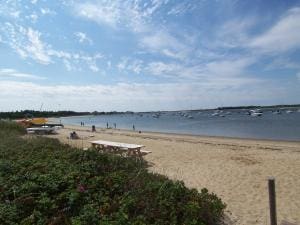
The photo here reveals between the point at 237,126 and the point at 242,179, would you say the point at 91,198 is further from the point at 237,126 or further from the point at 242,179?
the point at 237,126

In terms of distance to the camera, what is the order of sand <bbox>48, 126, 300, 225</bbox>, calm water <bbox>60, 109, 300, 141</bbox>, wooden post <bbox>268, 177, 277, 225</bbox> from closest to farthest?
1. wooden post <bbox>268, 177, 277, 225</bbox>
2. sand <bbox>48, 126, 300, 225</bbox>
3. calm water <bbox>60, 109, 300, 141</bbox>

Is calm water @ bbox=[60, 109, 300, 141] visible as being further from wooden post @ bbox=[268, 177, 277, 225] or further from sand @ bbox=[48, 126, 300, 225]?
wooden post @ bbox=[268, 177, 277, 225]

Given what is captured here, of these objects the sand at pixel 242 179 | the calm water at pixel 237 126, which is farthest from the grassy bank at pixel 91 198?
the calm water at pixel 237 126

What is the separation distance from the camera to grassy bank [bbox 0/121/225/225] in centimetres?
517

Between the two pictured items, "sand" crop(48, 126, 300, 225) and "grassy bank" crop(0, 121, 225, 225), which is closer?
"grassy bank" crop(0, 121, 225, 225)

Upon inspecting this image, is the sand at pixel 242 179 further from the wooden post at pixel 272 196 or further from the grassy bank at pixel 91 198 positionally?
the grassy bank at pixel 91 198

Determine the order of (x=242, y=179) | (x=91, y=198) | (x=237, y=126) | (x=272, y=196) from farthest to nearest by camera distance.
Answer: (x=237, y=126)
(x=242, y=179)
(x=91, y=198)
(x=272, y=196)

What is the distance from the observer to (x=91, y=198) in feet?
19.1

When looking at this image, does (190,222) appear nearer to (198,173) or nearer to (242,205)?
(242,205)

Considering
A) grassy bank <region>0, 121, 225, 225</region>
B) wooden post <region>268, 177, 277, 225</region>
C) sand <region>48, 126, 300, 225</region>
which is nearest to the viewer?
wooden post <region>268, 177, 277, 225</region>

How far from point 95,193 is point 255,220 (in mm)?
3439

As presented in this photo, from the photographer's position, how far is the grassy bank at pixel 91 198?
204 inches

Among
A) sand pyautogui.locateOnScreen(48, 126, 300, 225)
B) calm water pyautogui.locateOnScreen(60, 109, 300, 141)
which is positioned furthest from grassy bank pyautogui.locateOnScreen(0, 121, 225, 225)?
calm water pyautogui.locateOnScreen(60, 109, 300, 141)

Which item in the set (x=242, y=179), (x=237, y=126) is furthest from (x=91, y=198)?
(x=237, y=126)
